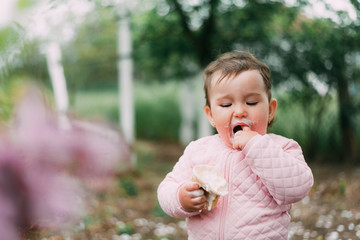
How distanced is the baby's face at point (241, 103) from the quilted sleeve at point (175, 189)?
0.69 feet

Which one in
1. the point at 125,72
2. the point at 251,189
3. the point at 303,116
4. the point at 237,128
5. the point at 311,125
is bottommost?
the point at 311,125

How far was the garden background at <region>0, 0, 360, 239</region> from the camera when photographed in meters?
3.89

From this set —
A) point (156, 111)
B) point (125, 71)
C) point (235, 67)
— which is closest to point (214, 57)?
point (125, 71)

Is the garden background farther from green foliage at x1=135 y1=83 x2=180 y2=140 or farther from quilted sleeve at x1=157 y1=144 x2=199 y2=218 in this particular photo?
quilted sleeve at x1=157 y1=144 x2=199 y2=218

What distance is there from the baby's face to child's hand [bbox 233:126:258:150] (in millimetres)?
54

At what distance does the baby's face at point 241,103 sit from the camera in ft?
4.84

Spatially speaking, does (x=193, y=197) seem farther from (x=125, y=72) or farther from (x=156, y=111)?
(x=156, y=111)

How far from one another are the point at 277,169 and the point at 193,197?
30 cm

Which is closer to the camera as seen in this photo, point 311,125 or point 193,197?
point 193,197

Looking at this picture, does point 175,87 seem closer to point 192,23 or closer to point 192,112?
point 192,112

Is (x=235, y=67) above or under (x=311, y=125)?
above

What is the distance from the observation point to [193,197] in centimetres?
140

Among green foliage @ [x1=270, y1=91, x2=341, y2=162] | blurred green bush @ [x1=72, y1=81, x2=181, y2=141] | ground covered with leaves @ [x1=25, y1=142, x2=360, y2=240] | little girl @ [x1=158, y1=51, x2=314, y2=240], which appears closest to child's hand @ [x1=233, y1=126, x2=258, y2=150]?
little girl @ [x1=158, y1=51, x2=314, y2=240]

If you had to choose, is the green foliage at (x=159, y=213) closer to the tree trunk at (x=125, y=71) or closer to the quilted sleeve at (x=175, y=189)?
the tree trunk at (x=125, y=71)
